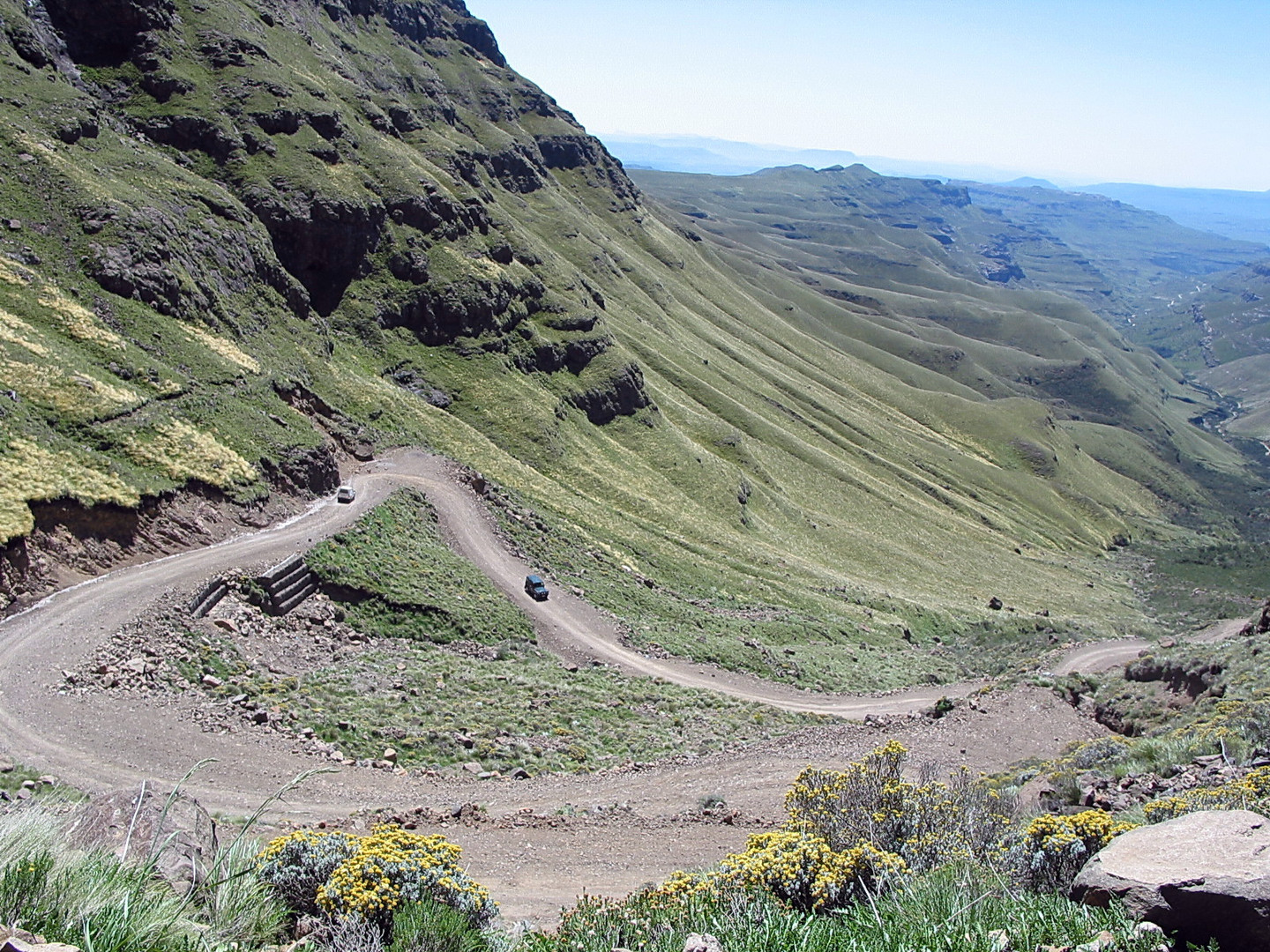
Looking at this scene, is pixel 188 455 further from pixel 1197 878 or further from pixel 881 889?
pixel 1197 878

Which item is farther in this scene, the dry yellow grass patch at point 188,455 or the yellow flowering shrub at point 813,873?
the dry yellow grass patch at point 188,455

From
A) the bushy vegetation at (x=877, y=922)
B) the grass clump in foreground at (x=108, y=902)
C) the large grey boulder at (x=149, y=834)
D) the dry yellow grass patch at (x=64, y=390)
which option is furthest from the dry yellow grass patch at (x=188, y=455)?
the bushy vegetation at (x=877, y=922)

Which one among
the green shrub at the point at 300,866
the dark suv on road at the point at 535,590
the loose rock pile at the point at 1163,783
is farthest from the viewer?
the dark suv on road at the point at 535,590

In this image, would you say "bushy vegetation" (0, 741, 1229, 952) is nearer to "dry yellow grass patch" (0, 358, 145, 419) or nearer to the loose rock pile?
the loose rock pile

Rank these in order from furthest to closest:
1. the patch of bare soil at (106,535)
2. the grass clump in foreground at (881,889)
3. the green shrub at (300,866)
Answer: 1. the patch of bare soil at (106,535)
2. the green shrub at (300,866)
3. the grass clump in foreground at (881,889)

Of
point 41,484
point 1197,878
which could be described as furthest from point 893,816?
point 41,484

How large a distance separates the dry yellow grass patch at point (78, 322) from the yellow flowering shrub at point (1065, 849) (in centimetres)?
4433

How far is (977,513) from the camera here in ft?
445

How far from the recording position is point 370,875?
8.79m

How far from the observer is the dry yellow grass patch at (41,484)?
2650 centimetres

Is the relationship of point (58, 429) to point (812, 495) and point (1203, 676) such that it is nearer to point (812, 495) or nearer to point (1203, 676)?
point (1203, 676)

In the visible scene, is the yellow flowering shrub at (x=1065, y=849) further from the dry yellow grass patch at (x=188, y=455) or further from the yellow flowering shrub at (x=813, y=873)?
the dry yellow grass patch at (x=188, y=455)

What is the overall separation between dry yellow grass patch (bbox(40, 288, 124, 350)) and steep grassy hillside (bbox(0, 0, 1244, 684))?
21 centimetres

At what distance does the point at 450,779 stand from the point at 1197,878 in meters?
18.7
